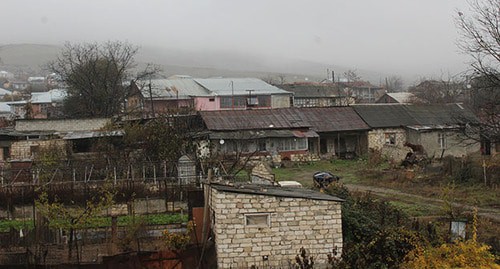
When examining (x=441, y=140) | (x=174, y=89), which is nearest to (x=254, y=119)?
(x=441, y=140)

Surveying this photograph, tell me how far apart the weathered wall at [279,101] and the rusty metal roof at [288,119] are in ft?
42.1

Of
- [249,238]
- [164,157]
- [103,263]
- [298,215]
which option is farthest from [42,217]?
[164,157]

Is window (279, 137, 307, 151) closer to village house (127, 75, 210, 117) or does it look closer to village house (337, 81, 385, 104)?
village house (127, 75, 210, 117)

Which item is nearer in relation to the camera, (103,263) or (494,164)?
(103,263)

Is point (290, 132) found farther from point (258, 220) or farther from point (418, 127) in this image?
point (258, 220)

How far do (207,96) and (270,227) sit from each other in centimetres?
4031

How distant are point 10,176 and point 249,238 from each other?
47.9 feet

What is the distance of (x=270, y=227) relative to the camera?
1229 centimetres

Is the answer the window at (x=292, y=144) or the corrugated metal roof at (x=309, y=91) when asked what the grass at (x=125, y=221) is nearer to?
the window at (x=292, y=144)

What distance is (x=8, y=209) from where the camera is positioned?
741 inches

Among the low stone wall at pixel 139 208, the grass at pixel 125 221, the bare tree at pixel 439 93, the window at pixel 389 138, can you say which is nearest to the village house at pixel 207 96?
the window at pixel 389 138

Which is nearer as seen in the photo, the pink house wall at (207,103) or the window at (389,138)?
the window at (389,138)

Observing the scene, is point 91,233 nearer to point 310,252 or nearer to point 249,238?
point 249,238

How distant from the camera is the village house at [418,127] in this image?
3762cm
